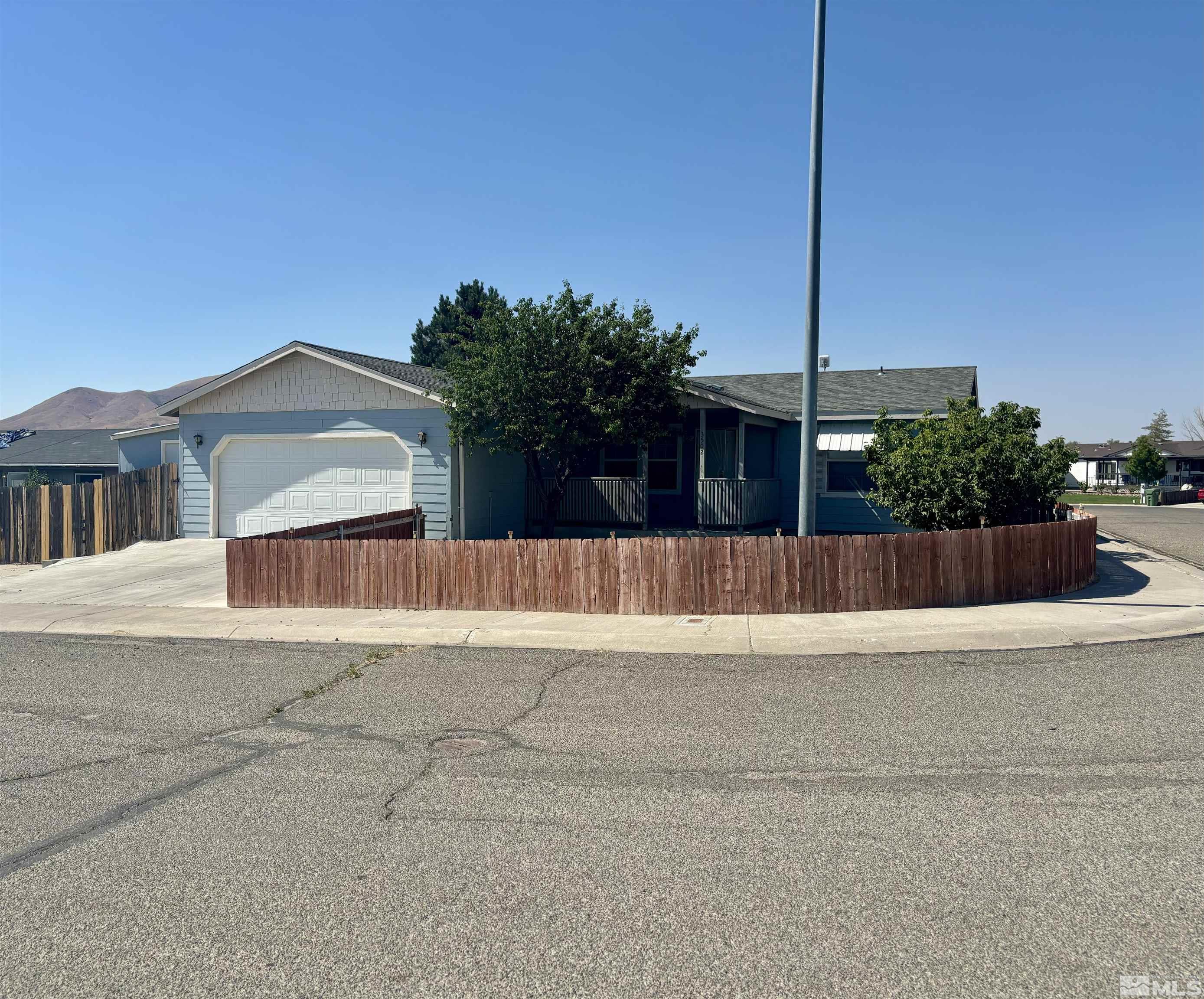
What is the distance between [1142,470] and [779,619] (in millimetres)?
61777

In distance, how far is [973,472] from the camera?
13.7m

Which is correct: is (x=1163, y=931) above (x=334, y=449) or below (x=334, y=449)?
below

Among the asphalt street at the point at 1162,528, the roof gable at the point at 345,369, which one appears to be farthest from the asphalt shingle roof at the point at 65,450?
A: the asphalt street at the point at 1162,528

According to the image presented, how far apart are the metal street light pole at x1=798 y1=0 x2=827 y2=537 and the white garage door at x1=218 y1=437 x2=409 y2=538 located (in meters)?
9.66

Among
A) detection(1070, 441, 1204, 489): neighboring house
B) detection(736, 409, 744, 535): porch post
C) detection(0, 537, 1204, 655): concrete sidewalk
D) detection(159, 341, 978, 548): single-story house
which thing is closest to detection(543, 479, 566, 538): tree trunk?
detection(159, 341, 978, 548): single-story house

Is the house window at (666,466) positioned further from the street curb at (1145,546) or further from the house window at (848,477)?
the street curb at (1145,546)

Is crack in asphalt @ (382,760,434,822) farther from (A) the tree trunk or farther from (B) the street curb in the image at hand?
(B) the street curb

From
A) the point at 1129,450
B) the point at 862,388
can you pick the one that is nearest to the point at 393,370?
the point at 862,388

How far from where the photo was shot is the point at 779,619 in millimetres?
10578

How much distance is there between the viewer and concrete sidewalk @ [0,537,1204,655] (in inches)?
373

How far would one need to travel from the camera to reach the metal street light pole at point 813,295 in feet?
34.8

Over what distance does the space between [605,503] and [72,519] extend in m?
11.8

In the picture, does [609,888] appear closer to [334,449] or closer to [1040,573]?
[1040,573]

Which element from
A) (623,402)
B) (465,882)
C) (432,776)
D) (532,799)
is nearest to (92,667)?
(432,776)
